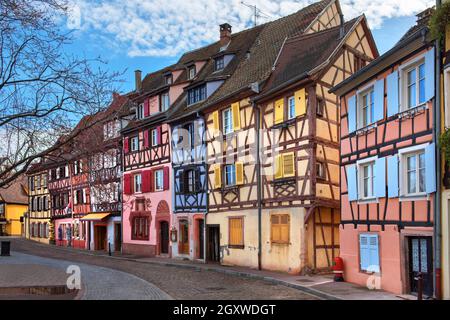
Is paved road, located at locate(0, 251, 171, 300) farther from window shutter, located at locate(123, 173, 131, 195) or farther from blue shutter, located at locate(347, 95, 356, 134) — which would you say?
window shutter, located at locate(123, 173, 131, 195)

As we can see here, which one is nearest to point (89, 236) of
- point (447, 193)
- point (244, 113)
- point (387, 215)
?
point (244, 113)

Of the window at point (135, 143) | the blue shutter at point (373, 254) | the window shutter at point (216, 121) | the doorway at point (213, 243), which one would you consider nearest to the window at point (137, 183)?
the window at point (135, 143)

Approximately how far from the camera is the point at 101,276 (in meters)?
19.3

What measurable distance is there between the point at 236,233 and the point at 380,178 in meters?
10.2

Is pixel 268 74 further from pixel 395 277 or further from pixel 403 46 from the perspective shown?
pixel 395 277

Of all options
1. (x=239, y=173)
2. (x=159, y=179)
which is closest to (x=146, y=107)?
(x=159, y=179)

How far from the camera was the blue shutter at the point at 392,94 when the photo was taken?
1448 centimetres

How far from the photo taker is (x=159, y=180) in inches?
1241

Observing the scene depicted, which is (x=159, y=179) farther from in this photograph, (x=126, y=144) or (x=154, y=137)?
(x=126, y=144)

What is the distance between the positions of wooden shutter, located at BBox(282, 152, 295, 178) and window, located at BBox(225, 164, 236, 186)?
4.00m

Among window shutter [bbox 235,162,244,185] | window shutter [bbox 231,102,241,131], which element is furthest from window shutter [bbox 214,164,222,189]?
window shutter [bbox 231,102,241,131]

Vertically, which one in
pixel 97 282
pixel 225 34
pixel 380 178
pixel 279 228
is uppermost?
pixel 225 34

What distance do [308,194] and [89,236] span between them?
78.4ft

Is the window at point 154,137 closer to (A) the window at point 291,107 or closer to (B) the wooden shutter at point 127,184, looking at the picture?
(B) the wooden shutter at point 127,184
